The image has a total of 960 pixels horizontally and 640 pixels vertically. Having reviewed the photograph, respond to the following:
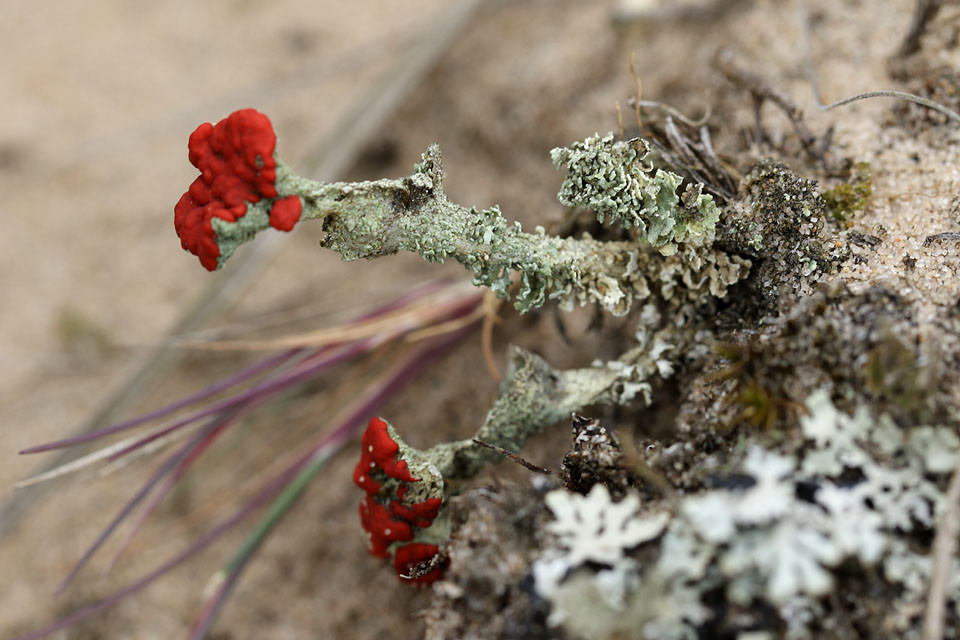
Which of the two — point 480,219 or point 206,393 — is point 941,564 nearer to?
point 480,219

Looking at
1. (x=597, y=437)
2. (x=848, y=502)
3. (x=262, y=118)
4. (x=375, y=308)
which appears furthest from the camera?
(x=375, y=308)

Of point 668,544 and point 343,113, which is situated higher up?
point 343,113

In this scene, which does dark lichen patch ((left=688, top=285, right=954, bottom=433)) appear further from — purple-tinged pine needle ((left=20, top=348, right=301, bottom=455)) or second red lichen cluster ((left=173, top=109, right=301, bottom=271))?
purple-tinged pine needle ((left=20, top=348, right=301, bottom=455))

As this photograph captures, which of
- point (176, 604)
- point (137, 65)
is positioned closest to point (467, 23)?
point (137, 65)

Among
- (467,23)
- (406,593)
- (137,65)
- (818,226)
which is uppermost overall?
(137,65)

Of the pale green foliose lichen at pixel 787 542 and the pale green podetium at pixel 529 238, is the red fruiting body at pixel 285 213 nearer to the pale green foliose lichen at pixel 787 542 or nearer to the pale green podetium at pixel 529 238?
the pale green podetium at pixel 529 238

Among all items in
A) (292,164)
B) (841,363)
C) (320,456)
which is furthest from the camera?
(292,164)

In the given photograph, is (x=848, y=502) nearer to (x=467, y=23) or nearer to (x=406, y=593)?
(x=406, y=593)

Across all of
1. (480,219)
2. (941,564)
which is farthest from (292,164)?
(941,564)
